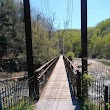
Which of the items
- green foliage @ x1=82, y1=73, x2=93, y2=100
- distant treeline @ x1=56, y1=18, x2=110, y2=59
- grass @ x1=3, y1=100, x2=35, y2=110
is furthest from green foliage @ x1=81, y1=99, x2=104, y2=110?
distant treeline @ x1=56, y1=18, x2=110, y2=59

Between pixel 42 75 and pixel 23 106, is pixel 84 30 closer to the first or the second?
pixel 42 75

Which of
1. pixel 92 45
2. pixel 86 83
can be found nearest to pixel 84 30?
pixel 86 83

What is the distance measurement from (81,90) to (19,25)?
28760 mm

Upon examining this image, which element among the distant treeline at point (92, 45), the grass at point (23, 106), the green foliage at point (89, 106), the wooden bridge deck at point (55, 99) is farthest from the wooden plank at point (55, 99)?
the distant treeline at point (92, 45)

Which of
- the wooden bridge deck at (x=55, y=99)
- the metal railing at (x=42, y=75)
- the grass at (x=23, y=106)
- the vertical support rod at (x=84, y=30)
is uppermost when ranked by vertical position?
the vertical support rod at (x=84, y=30)

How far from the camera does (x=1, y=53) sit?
117 ft

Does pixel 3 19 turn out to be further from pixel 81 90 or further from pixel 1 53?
pixel 81 90

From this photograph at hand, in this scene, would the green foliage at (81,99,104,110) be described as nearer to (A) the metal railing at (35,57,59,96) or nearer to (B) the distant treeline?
(A) the metal railing at (35,57,59,96)

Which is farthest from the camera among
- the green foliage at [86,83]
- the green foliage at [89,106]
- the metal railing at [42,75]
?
the metal railing at [42,75]

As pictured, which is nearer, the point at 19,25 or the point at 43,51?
the point at 19,25

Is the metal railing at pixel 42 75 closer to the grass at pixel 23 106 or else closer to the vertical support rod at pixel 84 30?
the grass at pixel 23 106

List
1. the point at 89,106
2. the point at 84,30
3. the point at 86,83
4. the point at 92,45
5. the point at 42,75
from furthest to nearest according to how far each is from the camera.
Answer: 1. the point at 92,45
2. the point at 42,75
3. the point at 84,30
4. the point at 86,83
5. the point at 89,106

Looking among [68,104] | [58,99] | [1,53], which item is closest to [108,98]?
[68,104]

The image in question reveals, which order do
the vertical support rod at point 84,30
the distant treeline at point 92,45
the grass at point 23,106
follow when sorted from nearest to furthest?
1. the grass at point 23,106
2. the vertical support rod at point 84,30
3. the distant treeline at point 92,45
